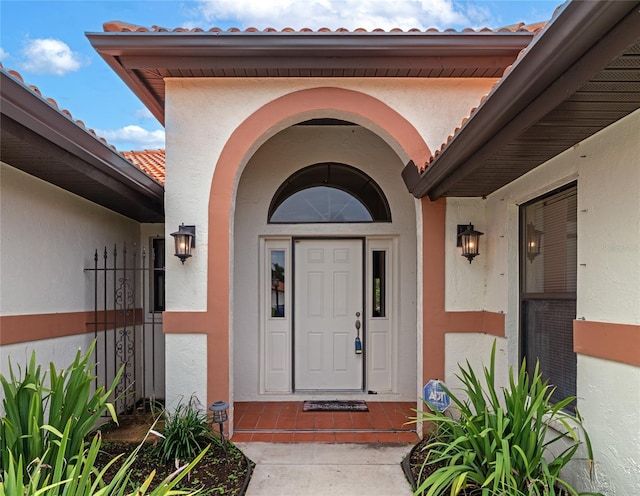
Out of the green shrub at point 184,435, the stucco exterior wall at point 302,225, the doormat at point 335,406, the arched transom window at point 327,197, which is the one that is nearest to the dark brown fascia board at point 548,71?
the stucco exterior wall at point 302,225

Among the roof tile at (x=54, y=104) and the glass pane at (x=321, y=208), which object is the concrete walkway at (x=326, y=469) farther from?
the roof tile at (x=54, y=104)

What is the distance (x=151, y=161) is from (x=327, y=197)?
344 centimetres

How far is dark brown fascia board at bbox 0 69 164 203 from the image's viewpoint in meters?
2.84

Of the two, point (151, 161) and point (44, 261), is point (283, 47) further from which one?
point (151, 161)

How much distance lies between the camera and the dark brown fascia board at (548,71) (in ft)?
5.85

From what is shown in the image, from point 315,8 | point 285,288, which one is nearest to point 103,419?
point 285,288

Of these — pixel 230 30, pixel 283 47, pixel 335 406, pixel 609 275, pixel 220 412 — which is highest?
pixel 230 30

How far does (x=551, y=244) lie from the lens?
375 cm

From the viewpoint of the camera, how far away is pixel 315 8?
223 inches

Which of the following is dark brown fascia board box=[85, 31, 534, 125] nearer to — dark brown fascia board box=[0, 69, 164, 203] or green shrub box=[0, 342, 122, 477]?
dark brown fascia board box=[0, 69, 164, 203]

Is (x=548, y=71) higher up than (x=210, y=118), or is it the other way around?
(x=210, y=118)

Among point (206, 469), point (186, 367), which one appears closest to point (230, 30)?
point (186, 367)

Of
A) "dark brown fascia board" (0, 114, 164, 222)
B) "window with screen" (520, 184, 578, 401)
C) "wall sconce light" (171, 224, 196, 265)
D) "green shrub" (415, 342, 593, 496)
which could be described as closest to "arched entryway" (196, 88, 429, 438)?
"wall sconce light" (171, 224, 196, 265)

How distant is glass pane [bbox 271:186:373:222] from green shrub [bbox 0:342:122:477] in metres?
3.49
